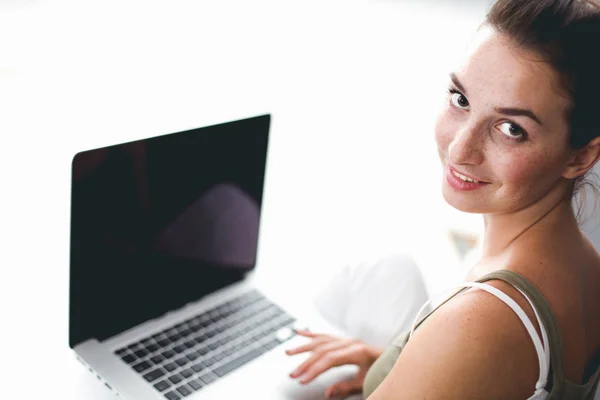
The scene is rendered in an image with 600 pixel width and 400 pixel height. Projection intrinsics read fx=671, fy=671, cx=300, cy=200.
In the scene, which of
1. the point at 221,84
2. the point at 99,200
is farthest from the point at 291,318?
the point at 221,84

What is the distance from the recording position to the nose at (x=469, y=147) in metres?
0.90

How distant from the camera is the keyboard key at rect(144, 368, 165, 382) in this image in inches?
42.0

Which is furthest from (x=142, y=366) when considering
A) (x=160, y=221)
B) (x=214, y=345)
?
(x=160, y=221)

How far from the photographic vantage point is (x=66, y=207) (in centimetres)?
120

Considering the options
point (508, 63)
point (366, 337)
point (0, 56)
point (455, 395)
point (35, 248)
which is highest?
point (508, 63)

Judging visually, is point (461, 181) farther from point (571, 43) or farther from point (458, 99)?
point (571, 43)

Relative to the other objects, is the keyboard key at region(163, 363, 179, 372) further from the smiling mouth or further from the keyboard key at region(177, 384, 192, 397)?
the smiling mouth

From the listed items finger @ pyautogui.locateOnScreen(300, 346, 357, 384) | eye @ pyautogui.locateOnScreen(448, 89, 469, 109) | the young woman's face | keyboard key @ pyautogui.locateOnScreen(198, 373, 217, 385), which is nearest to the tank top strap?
the young woman's face

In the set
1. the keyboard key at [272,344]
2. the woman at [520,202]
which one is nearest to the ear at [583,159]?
the woman at [520,202]

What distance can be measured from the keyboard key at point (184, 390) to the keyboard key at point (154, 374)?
0.04m

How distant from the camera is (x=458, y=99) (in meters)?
0.95

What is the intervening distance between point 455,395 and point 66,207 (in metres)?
0.75

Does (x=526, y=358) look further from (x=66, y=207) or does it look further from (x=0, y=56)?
(x=0, y=56)

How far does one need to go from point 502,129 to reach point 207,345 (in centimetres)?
62
